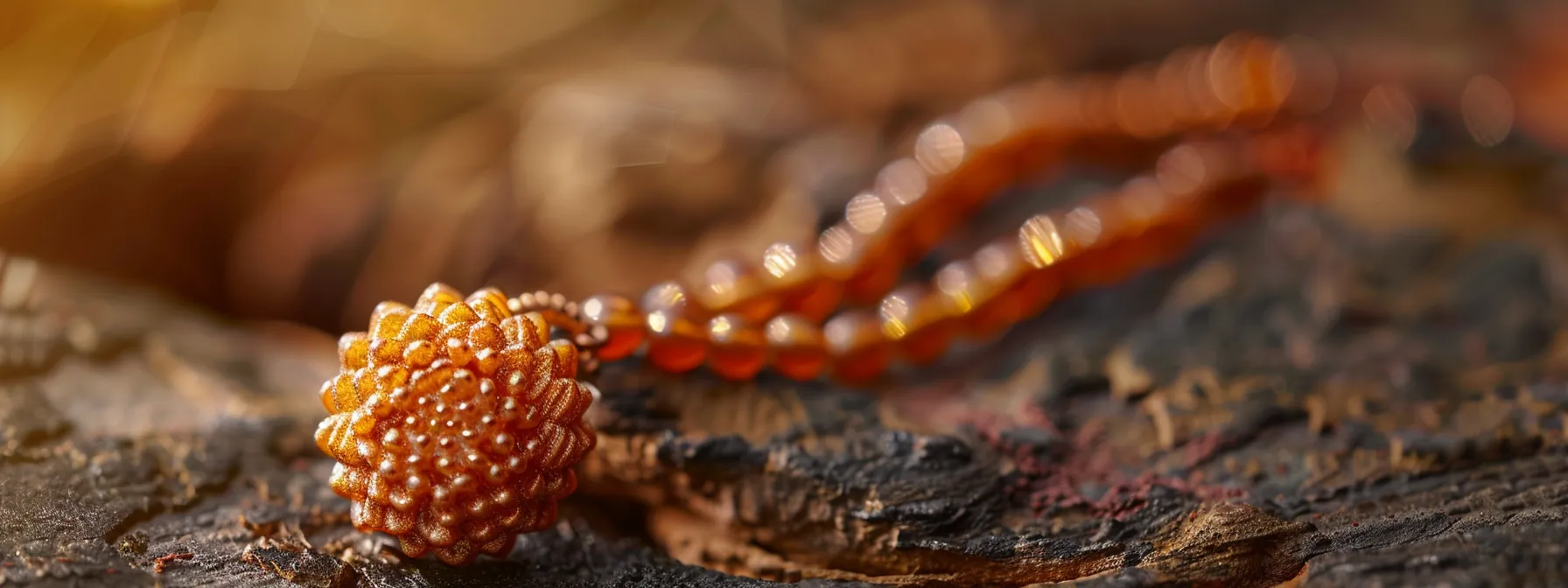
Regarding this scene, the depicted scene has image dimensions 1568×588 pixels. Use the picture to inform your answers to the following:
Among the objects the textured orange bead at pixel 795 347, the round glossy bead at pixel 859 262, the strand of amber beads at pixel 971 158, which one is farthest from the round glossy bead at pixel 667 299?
the round glossy bead at pixel 859 262

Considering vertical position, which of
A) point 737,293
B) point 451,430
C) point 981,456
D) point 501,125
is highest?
point 501,125

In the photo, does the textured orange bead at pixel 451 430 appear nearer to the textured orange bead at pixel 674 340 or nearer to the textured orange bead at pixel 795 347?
the textured orange bead at pixel 674 340

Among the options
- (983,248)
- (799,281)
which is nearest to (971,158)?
(983,248)

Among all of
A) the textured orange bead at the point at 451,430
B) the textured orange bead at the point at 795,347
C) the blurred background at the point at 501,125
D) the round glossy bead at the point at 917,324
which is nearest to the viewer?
the textured orange bead at the point at 451,430

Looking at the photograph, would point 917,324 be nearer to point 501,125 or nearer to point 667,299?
point 667,299

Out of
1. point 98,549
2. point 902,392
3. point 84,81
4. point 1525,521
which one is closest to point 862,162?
point 902,392

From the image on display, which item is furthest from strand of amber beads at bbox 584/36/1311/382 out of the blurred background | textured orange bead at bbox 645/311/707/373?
the blurred background

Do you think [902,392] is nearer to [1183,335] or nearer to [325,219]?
[1183,335]
